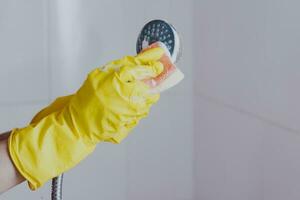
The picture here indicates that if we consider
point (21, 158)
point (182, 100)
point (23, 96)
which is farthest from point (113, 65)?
point (182, 100)

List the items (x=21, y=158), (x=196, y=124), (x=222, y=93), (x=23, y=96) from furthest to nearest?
(x=196, y=124)
(x=222, y=93)
(x=23, y=96)
(x=21, y=158)

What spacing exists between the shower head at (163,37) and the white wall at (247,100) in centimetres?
33

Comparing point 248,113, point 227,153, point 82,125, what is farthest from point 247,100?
point 82,125

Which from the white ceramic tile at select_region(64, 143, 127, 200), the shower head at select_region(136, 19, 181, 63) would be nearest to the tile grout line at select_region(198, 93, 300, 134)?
the white ceramic tile at select_region(64, 143, 127, 200)

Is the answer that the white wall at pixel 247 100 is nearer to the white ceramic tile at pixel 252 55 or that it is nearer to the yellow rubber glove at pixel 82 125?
the white ceramic tile at pixel 252 55

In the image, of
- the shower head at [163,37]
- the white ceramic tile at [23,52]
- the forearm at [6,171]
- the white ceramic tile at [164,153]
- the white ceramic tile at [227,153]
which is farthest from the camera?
the white ceramic tile at [164,153]

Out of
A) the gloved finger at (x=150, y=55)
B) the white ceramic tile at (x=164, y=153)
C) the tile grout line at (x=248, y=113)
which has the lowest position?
the white ceramic tile at (x=164, y=153)

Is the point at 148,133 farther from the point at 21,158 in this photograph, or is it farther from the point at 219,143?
the point at 21,158

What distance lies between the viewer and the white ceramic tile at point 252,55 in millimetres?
869

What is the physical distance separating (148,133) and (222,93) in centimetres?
21

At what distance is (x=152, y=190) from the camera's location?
3.73 feet

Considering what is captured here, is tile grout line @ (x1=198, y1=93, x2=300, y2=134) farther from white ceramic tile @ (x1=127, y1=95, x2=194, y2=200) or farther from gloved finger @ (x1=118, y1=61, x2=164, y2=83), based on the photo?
gloved finger @ (x1=118, y1=61, x2=164, y2=83)

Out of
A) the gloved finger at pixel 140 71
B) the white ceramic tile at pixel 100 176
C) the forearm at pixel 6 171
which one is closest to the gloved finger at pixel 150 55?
the gloved finger at pixel 140 71

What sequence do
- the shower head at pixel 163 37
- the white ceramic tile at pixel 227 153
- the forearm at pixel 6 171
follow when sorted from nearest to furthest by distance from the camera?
the forearm at pixel 6 171
the shower head at pixel 163 37
the white ceramic tile at pixel 227 153
